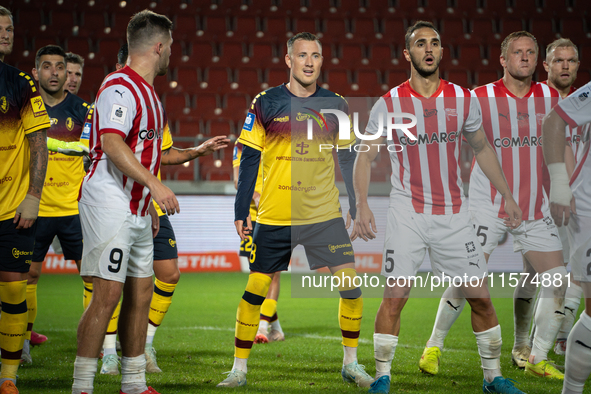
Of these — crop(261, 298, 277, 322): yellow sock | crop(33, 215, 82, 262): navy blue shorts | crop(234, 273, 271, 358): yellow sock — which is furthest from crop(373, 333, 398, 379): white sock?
crop(33, 215, 82, 262): navy blue shorts

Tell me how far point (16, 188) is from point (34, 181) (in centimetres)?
18

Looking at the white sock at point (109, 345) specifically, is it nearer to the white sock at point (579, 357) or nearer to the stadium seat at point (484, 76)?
the white sock at point (579, 357)

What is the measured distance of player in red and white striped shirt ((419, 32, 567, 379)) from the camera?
169 inches

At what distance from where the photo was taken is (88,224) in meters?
3.17

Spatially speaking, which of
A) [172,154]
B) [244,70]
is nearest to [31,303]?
[172,154]

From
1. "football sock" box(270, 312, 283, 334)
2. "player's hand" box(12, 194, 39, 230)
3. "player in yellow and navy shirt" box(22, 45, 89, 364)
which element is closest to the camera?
"player's hand" box(12, 194, 39, 230)

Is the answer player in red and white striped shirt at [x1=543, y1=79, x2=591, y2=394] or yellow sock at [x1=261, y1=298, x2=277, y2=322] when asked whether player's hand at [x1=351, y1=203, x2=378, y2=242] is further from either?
yellow sock at [x1=261, y1=298, x2=277, y2=322]

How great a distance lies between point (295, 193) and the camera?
4.22 m

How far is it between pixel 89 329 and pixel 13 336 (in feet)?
3.03

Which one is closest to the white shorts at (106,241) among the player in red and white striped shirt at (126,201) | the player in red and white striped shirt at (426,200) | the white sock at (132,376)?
the player in red and white striped shirt at (126,201)

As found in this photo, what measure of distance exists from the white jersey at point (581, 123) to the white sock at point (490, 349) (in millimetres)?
1004

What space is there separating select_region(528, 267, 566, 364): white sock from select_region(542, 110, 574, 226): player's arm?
1.42 metres

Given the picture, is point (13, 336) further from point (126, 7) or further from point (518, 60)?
point (126, 7)

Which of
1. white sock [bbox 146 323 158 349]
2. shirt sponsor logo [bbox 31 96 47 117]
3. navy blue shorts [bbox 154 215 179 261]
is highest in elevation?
shirt sponsor logo [bbox 31 96 47 117]
